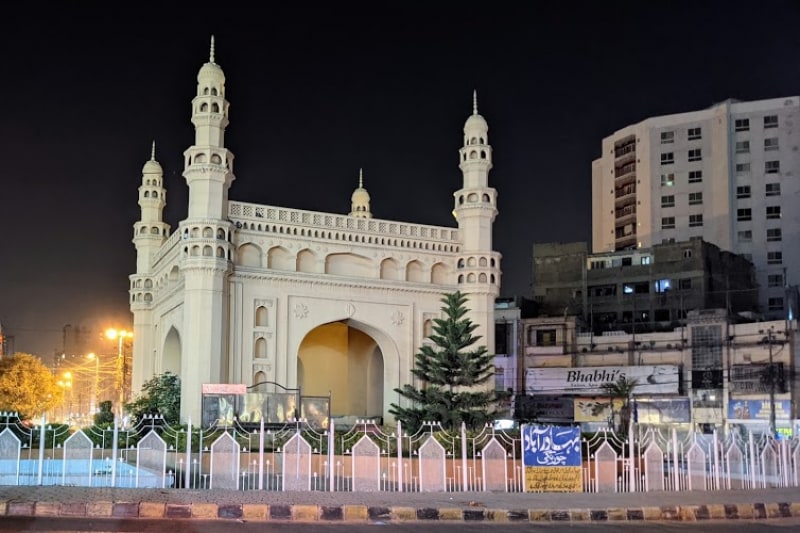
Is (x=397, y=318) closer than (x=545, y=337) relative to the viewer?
Yes

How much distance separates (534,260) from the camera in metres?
63.3

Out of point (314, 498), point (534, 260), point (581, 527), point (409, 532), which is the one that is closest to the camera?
point (409, 532)

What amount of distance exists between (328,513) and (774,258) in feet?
188

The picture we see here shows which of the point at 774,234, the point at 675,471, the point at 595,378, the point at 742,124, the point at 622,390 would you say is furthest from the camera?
the point at 742,124

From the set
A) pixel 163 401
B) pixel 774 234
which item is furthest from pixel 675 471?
pixel 774 234

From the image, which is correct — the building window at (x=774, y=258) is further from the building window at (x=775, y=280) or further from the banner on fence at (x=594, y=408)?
the banner on fence at (x=594, y=408)

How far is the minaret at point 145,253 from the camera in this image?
45.1 metres

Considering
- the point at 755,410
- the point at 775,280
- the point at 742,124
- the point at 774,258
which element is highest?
the point at 742,124

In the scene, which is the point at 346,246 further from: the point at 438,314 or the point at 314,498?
the point at 314,498

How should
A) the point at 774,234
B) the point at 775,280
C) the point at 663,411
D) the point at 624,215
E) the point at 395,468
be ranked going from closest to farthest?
the point at 395,468, the point at 663,411, the point at 775,280, the point at 774,234, the point at 624,215

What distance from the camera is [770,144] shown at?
2603 inches

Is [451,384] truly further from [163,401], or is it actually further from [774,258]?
[774,258]

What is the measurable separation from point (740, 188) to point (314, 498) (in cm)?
5758

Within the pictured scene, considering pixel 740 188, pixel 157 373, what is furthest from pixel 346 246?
pixel 740 188
